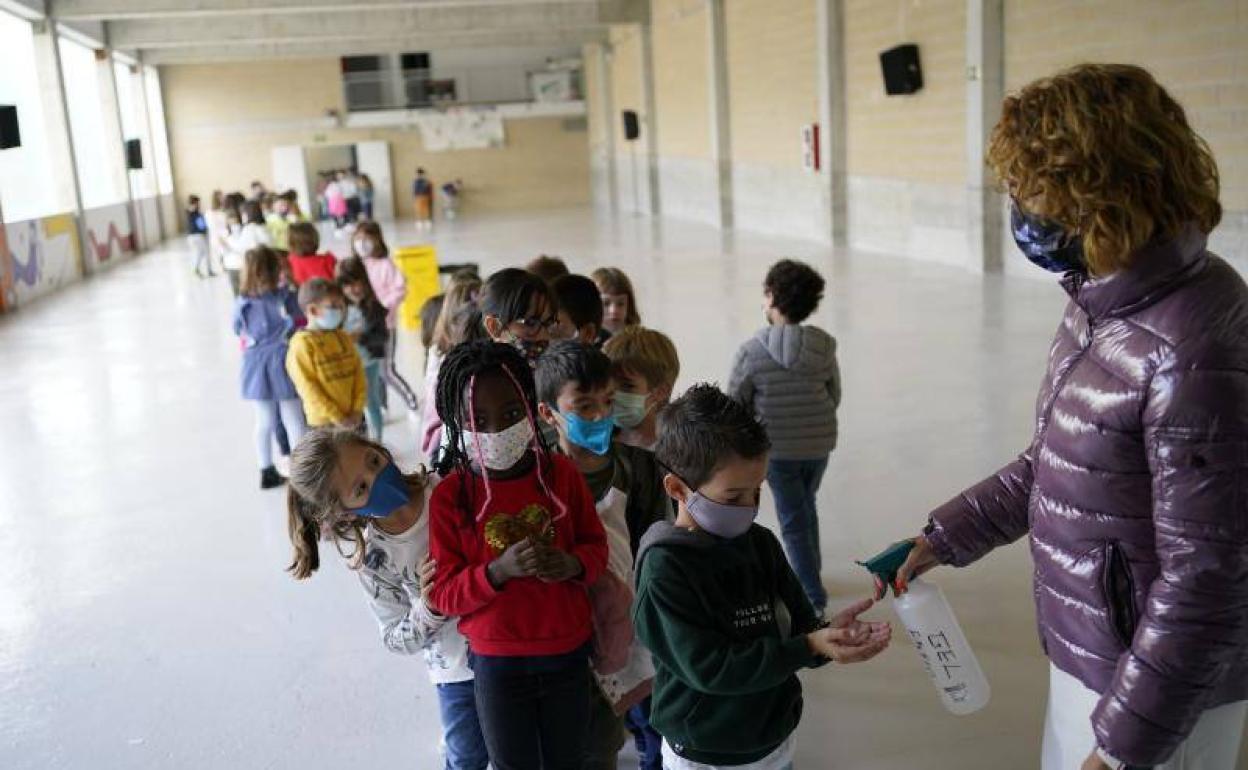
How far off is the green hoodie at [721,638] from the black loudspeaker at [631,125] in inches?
964

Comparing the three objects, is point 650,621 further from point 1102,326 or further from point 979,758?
point 979,758

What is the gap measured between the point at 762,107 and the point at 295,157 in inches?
714

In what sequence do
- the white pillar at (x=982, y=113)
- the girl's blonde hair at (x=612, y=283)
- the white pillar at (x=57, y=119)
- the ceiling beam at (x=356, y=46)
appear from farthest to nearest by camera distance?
the ceiling beam at (x=356, y=46) → the white pillar at (x=57, y=119) → the white pillar at (x=982, y=113) → the girl's blonde hair at (x=612, y=283)

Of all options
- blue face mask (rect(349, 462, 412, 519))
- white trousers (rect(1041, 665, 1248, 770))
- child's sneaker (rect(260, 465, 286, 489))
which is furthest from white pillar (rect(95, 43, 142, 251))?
white trousers (rect(1041, 665, 1248, 770))

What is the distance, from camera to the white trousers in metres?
1.52

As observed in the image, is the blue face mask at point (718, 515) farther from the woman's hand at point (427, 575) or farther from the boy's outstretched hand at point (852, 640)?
the woman's hand at point (427, 575)

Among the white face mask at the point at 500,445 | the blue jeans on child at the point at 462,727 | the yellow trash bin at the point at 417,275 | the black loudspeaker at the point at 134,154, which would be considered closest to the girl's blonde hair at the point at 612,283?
the blue jeans on child at the point at 462,727

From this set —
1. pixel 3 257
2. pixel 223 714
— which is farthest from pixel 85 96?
pixel 223 714

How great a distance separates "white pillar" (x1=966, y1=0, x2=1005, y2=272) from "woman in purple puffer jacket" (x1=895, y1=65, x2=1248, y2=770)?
10.3m

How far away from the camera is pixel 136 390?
27.4 ft

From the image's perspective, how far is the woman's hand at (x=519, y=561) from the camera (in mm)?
1971

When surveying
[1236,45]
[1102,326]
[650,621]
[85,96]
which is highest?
[85,96]

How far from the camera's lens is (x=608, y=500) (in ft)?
7.96

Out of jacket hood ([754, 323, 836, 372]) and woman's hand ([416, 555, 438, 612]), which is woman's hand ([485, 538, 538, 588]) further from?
jacket hood ([754, 323, 836, 372])
